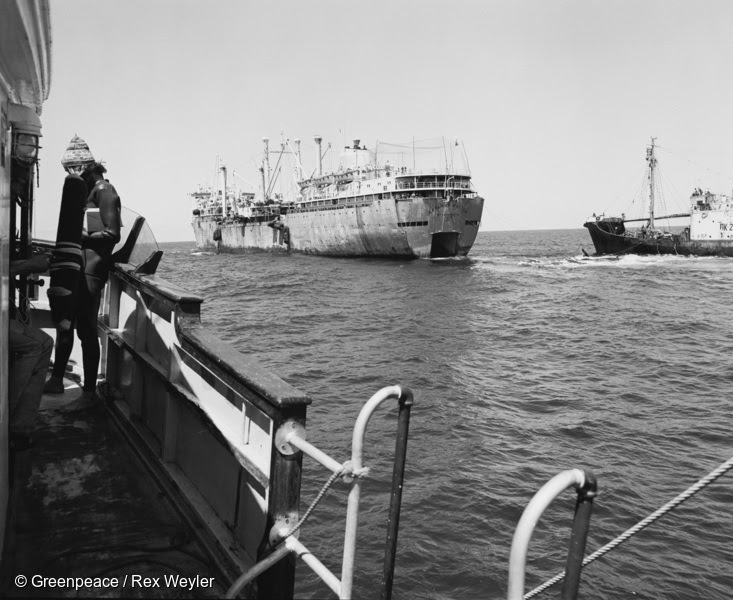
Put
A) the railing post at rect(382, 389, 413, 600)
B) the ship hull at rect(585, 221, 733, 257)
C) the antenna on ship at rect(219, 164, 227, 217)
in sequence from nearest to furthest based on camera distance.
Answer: the railing post at rect(382, 389, 413, 600) < the ship hull at rect(585, 221, 733, 257) < the antenna on ship at rect(219, 164, 227, 217)

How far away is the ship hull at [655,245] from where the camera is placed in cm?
5306

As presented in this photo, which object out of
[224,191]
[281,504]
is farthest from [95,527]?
[224,191]

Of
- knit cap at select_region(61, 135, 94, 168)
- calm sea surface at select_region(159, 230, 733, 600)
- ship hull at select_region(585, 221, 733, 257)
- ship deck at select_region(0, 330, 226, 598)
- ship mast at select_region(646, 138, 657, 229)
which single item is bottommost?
calm sea surface at select_region(159, 230, 733, 600)

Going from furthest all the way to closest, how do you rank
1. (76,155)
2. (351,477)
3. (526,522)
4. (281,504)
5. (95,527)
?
(76,155) → (95,527) → (281,504) → (351,477) → (526,522)

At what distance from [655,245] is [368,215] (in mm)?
26984

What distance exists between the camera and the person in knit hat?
4.49 m

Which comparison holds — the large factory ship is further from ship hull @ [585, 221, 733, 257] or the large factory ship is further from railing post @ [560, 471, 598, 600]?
railing post @ [560, 471, 598, 600]

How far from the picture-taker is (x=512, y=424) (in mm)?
9875


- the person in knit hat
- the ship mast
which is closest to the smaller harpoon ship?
the ship mast

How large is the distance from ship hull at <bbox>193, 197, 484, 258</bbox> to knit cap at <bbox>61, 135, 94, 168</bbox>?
4357 centimetres

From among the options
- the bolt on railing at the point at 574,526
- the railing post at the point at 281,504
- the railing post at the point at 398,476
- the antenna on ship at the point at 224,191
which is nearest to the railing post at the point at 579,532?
the bolt on railing at the point at 574,526

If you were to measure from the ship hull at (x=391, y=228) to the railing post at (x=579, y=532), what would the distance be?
46566 mm

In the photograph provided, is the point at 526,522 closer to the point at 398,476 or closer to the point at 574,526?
the point at 574,526

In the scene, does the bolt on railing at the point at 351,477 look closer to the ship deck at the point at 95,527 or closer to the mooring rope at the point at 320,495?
the mooring rope at the point at 320,495
